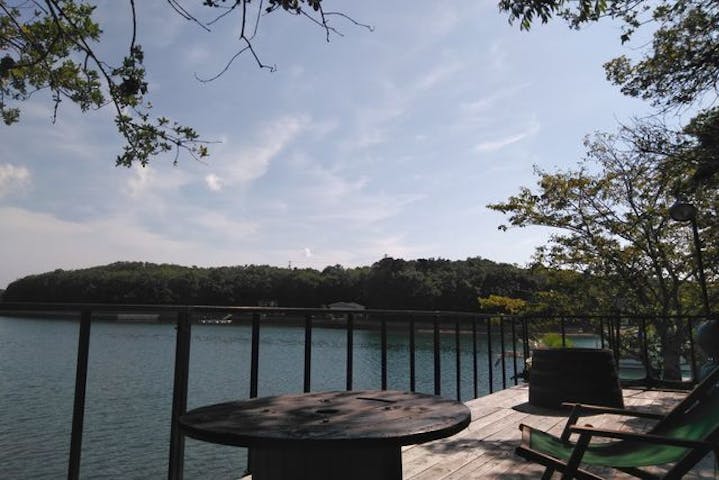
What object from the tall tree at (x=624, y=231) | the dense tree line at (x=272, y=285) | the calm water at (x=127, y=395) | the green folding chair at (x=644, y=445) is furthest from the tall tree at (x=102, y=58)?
the dense tree line at (x=272, y=285)

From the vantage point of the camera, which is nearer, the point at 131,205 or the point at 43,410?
the point at 43,410

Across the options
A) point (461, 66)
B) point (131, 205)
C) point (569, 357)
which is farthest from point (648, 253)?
point (131, 205)

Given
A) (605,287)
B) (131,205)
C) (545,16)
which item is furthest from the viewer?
(131,205)

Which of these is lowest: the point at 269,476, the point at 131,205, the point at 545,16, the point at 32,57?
the point at 269,476

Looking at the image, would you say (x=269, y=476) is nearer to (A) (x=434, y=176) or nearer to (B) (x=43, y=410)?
(A) (x=434, y=176)

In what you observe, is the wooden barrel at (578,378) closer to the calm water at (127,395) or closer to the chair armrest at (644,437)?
the chair armrest at (644,437)

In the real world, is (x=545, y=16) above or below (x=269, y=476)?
above

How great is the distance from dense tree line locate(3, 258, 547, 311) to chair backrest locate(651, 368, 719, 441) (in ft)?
152

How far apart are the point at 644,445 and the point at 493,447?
1.34 meters

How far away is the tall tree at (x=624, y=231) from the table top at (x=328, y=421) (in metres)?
7.71

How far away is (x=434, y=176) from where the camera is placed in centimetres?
1166

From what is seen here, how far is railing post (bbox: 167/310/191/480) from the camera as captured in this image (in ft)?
7.24

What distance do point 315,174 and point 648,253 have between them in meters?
8.48

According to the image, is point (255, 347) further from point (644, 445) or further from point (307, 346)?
point (644, 445)
